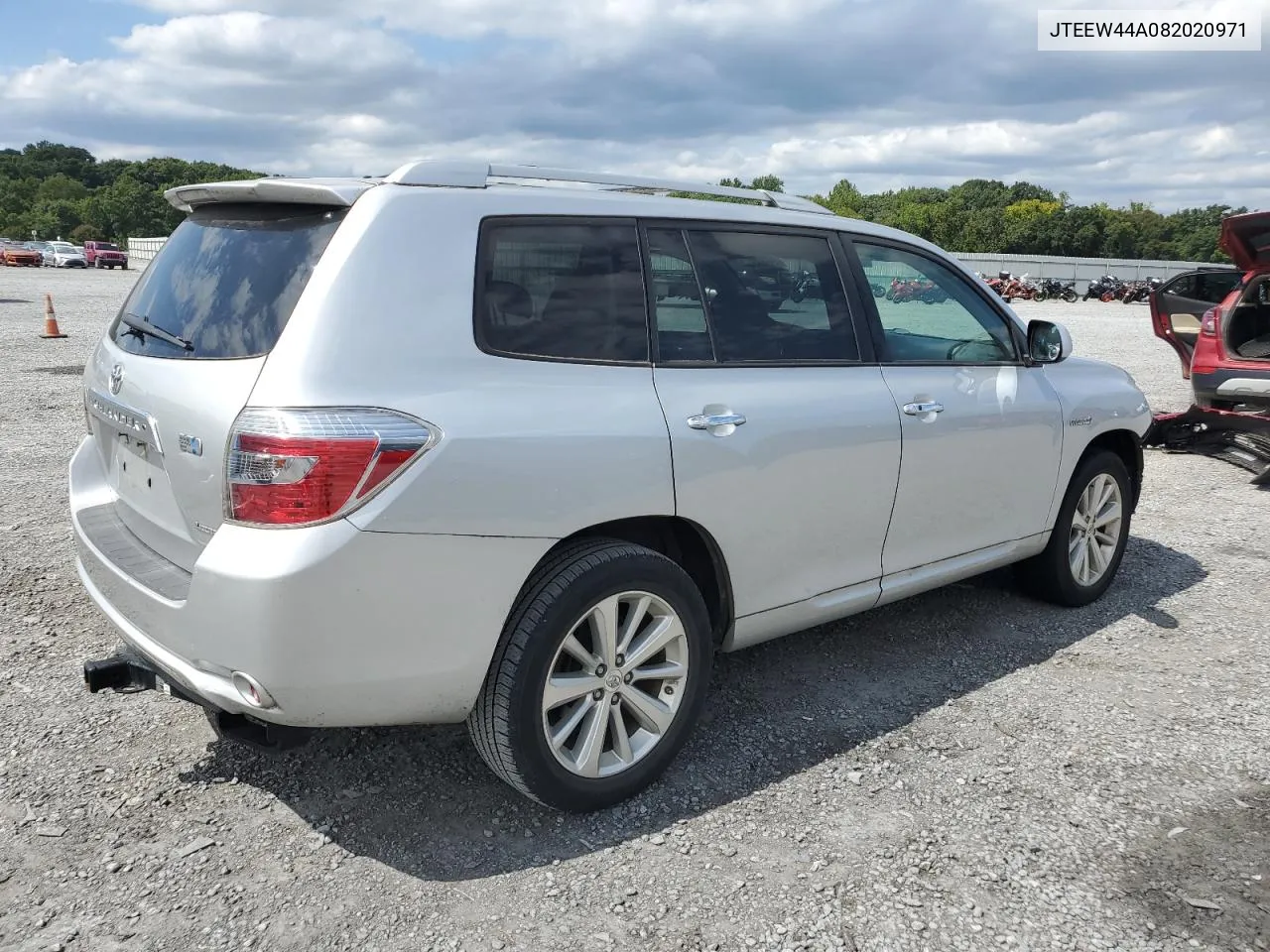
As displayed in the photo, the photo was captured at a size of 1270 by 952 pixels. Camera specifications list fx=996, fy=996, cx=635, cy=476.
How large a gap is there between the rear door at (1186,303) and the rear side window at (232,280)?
9239 mm

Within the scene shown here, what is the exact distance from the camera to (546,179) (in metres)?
3.23

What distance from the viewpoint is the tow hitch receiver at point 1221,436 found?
26.1 ft

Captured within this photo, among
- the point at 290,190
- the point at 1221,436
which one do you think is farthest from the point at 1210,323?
the point at 290,190

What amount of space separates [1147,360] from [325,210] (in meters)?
16.9

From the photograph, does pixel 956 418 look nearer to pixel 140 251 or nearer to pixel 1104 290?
pixel 1104 290

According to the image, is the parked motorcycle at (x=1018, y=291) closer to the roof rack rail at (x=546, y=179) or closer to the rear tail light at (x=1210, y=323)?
the rear tail light at (x=1210, y=323)

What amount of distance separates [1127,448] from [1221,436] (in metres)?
4.07

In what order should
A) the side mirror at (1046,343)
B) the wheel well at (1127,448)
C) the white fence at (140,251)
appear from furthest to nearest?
the white fence at (140,251) → the wheel well at (1127,448) → the side mirror at (1046,343)

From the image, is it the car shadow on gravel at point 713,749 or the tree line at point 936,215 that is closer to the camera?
the car shadow on gravel at point 713,749

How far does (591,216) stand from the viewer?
3.12 meters

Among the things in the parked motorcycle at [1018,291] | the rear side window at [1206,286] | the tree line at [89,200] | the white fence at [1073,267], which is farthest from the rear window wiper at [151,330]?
the tree line at [89,200]

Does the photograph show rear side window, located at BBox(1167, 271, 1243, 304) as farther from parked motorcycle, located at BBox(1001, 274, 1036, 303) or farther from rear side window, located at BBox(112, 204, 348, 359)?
parked motorcycle, located at BBox(1001, 274, 1036, 303)

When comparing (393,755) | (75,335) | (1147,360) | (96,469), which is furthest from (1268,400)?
(75,335)

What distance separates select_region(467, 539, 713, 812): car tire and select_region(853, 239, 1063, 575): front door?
1.14m
